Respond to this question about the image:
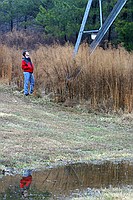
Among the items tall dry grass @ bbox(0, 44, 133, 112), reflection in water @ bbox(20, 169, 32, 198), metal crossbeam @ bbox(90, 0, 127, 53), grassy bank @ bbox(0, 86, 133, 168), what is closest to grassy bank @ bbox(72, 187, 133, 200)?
reflection in water @ bbox(20, 169, 32, 198)

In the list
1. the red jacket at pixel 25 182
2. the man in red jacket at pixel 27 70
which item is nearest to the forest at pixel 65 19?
the man in red jacket at pixel 27 70

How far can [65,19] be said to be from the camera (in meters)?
32.9

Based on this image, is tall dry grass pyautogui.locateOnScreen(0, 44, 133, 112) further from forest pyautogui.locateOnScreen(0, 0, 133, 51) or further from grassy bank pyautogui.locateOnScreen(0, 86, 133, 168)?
forest pyautogui.locateOnScreen(0, 0, 133, 51)

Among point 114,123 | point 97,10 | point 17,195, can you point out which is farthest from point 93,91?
point 97,10

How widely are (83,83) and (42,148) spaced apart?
747 centimetres

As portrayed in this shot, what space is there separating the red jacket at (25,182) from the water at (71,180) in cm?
5

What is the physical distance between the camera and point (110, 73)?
16844 millimetres

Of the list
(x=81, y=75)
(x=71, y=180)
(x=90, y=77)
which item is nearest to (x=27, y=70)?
(x=81, y=75)

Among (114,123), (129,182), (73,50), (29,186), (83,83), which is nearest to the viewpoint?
(29,186)

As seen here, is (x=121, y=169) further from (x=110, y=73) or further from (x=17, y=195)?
(x=110, y=73)

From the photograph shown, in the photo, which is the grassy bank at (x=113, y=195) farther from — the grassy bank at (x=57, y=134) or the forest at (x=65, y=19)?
the forest at (x=65, y=19)

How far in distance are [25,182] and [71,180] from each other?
2.65 feet

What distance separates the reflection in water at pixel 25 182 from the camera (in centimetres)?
755

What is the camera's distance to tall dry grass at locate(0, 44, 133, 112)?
16.6 metres
